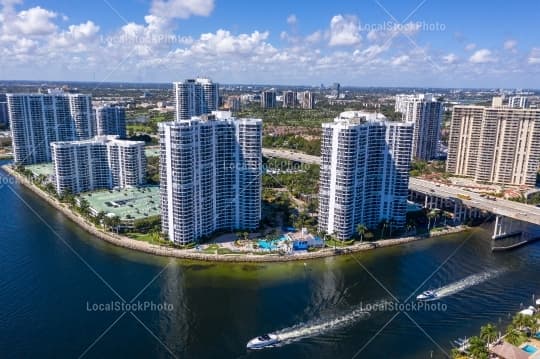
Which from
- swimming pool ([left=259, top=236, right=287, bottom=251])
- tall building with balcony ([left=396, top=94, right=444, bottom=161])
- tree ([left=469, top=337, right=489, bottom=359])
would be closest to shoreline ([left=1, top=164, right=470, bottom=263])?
swimming pool ([left=259, top=236, right=287, bottom=251])

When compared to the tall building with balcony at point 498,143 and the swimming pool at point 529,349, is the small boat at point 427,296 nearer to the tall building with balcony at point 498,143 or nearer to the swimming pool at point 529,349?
the swimming pool at point 529,349

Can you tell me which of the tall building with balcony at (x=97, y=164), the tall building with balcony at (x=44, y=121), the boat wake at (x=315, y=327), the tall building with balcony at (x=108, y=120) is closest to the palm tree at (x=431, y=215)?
the boat wake at (x=315, y=327)

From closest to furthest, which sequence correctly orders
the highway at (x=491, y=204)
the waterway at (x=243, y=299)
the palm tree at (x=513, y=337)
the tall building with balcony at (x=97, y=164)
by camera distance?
the palm tree at (x=513, y=337) < the waterway at (x=243, y=299) < the highway at (x=491, y=204) < the tall building with balcony at (x=97, y=164)

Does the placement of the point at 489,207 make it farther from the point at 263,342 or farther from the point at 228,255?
the point at 263,342

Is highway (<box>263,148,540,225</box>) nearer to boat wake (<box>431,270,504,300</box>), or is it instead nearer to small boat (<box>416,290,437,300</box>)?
boat wake (<box>431,270,504,300</box>)

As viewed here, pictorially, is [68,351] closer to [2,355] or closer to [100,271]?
[2,355]

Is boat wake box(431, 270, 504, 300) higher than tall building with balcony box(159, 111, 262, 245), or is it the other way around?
tall building with balcony box(159, 111, 262, 245)

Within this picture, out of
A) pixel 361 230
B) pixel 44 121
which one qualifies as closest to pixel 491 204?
pixel 361 230
